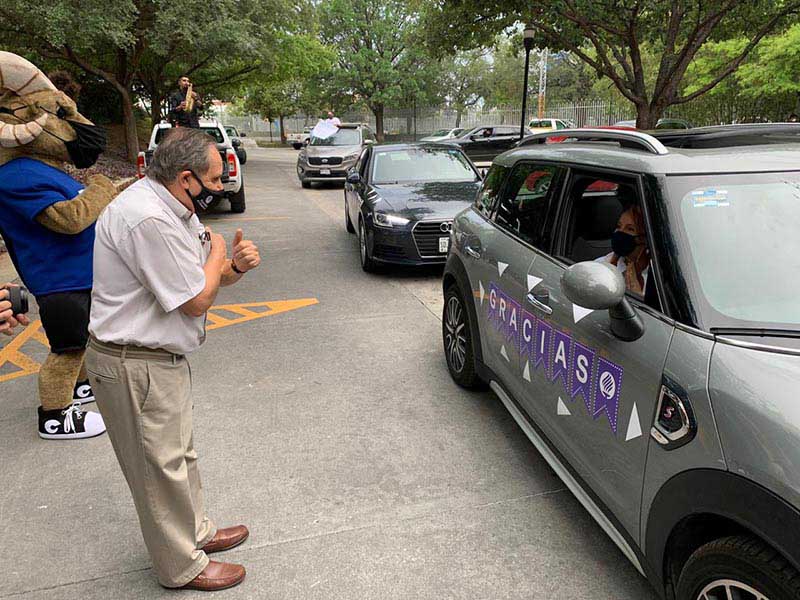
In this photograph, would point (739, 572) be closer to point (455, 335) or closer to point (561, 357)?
point (561, 357)

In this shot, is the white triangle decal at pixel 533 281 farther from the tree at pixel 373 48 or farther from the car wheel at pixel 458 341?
the tree at pixel 373 48

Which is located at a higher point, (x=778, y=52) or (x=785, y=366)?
(x=778, y=52)

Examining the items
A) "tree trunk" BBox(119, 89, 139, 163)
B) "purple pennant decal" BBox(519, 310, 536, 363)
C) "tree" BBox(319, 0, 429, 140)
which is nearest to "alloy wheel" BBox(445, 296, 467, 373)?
"purple pennant decal" BBox(519, 310, 536, 363)

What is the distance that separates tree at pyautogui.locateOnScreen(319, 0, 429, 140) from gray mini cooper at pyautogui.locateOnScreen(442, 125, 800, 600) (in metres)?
38.3

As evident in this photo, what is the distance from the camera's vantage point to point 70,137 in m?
3.46

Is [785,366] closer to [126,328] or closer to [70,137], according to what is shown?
[126,328]

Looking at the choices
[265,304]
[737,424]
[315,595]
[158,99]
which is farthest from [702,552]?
[158,99]

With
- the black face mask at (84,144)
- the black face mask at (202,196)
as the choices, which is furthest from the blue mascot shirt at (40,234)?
the black face mask at (202,196)

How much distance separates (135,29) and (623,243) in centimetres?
1801

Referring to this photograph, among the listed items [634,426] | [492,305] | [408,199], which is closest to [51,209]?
[492,305]

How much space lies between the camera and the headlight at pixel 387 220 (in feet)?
23.4

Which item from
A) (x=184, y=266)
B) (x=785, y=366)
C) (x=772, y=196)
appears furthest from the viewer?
(x=772, y=196)

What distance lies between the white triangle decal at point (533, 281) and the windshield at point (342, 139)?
48.7ft

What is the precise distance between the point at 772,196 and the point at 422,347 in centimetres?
334
